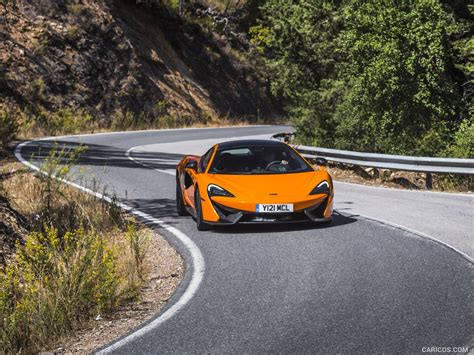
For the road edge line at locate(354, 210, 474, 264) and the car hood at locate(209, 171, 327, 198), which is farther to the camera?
the car hood at locate(209, 171, 327, 198)

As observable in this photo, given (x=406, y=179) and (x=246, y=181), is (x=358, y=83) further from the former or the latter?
(x=246, y=181)

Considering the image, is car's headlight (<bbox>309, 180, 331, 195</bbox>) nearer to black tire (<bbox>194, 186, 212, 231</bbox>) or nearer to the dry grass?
black tire (<bbox>194, 186, 212, 231</bbox>)

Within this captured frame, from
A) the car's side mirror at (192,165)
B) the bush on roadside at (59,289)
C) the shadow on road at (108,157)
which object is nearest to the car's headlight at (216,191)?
the car's side mirror at (192,165)

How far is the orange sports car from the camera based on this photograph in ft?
32.1

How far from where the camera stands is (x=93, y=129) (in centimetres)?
3619

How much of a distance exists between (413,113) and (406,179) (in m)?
2.77

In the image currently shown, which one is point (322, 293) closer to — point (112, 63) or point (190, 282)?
point (190, 282)

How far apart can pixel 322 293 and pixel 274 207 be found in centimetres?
300

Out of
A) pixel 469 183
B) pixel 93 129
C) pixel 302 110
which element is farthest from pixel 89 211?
pixel 93 129

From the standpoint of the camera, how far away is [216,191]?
999cm

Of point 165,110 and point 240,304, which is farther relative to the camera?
point 165,110

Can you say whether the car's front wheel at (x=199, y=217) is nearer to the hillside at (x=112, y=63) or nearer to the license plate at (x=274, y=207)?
the license plate at (x=274, y=207)

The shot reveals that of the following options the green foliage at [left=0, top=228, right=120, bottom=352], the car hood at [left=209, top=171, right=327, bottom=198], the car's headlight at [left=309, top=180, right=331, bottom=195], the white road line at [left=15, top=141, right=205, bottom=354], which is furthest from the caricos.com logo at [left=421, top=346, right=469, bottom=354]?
the car's headlight at [left=309, top=180, right=331, bottom=195]

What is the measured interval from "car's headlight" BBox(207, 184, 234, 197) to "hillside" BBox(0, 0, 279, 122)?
27.0m
